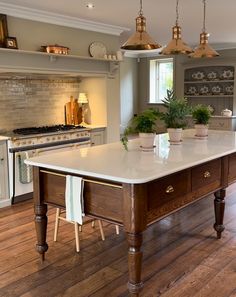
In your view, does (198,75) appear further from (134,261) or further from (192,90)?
(134,261)

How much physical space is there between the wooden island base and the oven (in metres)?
1.71

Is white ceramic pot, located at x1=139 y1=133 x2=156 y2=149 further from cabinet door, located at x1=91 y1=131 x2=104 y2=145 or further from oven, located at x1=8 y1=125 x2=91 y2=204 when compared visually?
cabinet door, located at x1=91 y1=131 x2=104 y2=145

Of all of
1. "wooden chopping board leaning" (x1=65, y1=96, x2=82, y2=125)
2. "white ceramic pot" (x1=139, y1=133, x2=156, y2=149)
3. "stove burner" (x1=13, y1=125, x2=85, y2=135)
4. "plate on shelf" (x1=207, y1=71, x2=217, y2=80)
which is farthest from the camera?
"plate on shelf" (x1=207, y1=71, x2=217, y2=80)

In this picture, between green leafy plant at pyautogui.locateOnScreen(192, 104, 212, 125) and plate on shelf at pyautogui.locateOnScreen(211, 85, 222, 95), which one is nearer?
green leafy plant at pyautogui.locateOnScreen(192, 104, 212, 125)

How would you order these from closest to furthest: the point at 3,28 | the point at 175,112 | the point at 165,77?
the point at 175,112 < the point at 3,28 < the point at 165,77

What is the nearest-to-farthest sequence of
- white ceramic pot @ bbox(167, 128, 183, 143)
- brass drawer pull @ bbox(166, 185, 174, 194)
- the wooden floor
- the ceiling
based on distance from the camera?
brass drawer pull @ bbox(166, 185, 174, 194)
the wooden floor
white ceramic pot @ bbox(167, 128, 183, 143)
the ceiling

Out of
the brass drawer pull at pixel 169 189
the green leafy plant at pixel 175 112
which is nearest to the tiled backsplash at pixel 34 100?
the green leafy plant at pixel 175 112

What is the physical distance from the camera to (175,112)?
3.14 m

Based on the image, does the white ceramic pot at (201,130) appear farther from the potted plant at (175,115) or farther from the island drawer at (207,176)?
the island drawer at (207,176)

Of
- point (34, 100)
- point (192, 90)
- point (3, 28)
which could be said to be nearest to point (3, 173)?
point (34, 100)

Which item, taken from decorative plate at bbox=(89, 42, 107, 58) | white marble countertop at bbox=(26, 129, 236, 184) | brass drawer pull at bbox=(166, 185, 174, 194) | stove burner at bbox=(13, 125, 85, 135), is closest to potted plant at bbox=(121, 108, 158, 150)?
white marble countertop at bbox=(26, 129, 236, 184)

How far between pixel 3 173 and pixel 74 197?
2.19 meters

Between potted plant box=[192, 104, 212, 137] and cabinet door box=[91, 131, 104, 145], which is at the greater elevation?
potted plant box=[192, 104, 212, 137]

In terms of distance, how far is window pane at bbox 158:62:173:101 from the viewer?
9.18 meters
